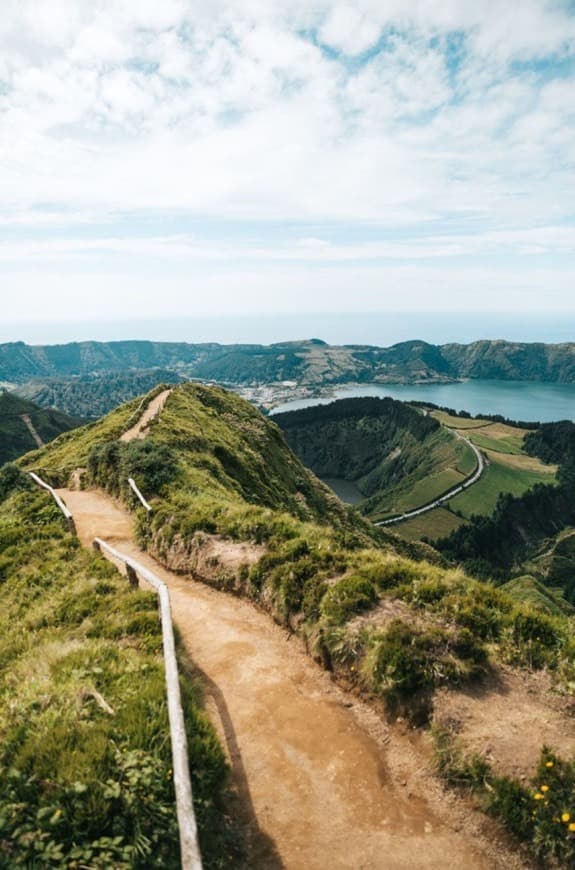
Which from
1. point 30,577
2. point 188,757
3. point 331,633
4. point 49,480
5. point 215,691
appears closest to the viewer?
point 188,757

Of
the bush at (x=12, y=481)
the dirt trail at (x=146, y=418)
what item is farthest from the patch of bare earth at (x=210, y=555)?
the dirt trail at (x=146, y=418)

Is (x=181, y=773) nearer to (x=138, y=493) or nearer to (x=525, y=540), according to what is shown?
(x=138, y=493)

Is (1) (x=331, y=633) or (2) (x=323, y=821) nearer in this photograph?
(2) (x=323, y=821)

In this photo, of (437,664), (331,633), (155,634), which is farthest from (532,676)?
(155,634)

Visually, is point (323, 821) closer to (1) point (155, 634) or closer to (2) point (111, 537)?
(1) point (155, 634)

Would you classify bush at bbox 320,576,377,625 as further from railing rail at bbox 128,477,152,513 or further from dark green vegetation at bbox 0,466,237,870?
railing rail at bbox 128,477,152,513

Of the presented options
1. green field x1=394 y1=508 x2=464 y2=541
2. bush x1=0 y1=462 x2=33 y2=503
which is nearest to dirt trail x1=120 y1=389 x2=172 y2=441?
bush x1=0 y1=462 x2=33 y2=503

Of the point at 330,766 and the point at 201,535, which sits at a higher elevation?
the point at 201,535
